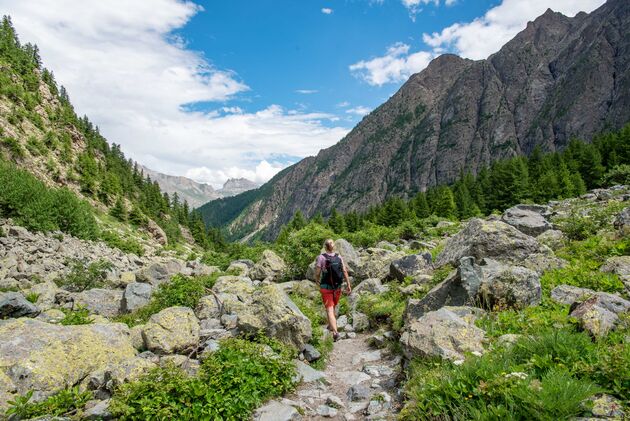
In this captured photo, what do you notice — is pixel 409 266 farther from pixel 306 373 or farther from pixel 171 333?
pixel 171 333

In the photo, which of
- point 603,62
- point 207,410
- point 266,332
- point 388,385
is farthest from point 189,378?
point 603,62

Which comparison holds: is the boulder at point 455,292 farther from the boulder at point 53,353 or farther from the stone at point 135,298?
the stone at point 135,298

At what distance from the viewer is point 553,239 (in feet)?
46.7

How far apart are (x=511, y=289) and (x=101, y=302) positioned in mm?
15835

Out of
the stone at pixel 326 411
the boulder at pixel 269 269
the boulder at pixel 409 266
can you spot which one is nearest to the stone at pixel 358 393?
the stone at pixel 326 411

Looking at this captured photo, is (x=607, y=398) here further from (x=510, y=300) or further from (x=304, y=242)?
(x=304, y=242)

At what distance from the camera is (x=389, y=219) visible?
77250 millimetres

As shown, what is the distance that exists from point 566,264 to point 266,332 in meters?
9.08

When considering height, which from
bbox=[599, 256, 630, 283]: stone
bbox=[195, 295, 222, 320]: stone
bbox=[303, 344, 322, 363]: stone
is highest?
bbox=[599, 256, 630, 283]: stone

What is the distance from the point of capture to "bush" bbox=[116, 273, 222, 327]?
1227 centimetres

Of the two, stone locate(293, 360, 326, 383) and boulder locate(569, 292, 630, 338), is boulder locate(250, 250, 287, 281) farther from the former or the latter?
boulder locate(569, 292, 630, 338)

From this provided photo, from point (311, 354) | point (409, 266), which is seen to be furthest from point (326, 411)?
A: point (409, 266)

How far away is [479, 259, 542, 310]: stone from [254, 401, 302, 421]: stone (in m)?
4.99

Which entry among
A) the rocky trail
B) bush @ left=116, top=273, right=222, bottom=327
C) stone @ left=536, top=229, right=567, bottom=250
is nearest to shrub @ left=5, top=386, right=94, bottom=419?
the rocky trail
